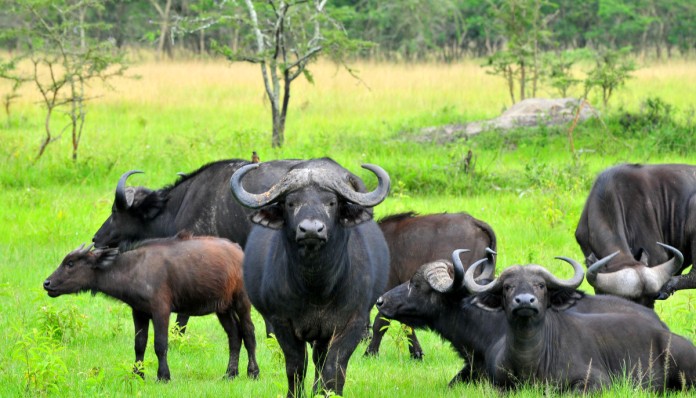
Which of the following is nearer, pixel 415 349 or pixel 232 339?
pixel 232 339

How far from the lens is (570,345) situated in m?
7.20

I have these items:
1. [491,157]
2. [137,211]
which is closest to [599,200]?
[137,211]

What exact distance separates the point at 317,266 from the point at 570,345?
6.39ft

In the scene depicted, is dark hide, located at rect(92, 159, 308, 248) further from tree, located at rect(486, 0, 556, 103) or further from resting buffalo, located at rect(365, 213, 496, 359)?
tree, located at rect(486, 0, 556, 103)

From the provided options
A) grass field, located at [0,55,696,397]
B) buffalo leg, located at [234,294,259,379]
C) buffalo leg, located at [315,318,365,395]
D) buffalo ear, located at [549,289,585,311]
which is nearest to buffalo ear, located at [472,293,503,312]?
buffalo ear, located at [549,289,585,311]

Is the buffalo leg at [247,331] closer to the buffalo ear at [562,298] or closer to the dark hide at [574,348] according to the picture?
the dark hide at [574,348]

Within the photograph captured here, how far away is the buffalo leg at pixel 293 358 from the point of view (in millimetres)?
6801

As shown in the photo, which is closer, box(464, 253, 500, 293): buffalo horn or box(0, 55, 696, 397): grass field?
box(464, 253, 500, 293): buffalo horn

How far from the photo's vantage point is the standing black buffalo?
249 inches

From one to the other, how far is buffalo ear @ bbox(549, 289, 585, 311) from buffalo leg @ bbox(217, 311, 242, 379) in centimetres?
262

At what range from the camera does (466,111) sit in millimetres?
23984

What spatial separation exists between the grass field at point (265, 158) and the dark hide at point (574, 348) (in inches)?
7.4

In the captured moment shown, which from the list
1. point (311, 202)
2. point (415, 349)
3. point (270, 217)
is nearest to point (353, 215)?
point (311, 202)

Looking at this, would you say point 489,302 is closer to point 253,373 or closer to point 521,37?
point 253,373
